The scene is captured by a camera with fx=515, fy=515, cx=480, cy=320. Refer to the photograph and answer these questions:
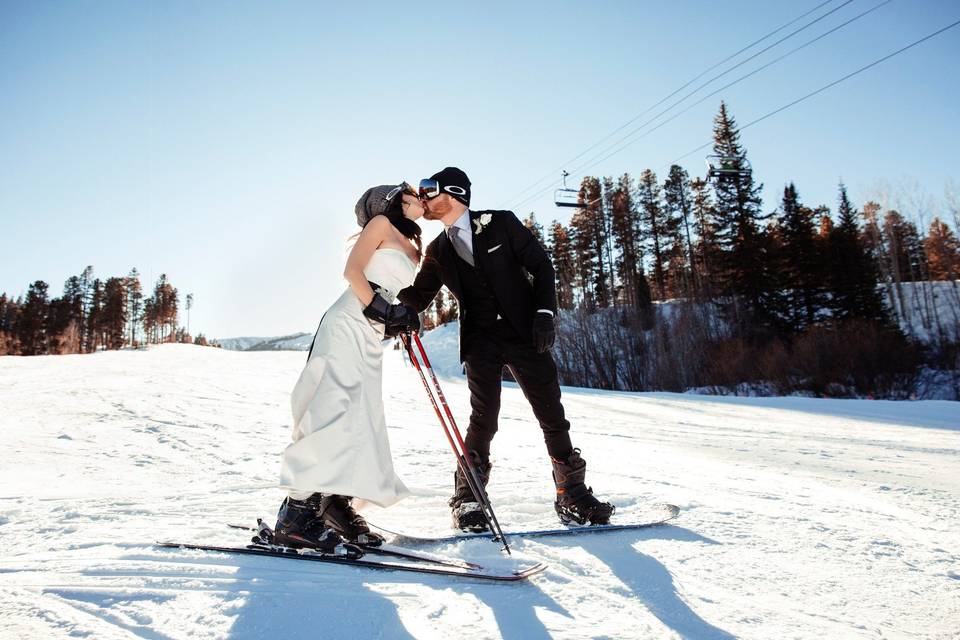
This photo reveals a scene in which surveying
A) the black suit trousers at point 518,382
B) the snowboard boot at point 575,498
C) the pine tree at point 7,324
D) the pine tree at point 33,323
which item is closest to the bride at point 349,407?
the black suit trousers at point 518,382

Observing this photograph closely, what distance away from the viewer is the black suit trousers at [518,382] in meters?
2.88

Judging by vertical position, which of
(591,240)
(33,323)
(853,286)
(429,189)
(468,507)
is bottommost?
(468,507)

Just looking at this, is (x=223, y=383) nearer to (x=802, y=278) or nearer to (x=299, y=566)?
(x=299, y=566)

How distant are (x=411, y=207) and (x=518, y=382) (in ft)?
3.73

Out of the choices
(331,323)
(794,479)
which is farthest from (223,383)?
(794,479)

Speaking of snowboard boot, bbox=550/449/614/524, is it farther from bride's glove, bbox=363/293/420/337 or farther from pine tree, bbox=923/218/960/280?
pine tree, bbox=923/218/960/280

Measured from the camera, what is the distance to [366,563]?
2111mm

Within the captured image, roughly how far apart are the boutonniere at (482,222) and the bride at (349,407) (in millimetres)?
509

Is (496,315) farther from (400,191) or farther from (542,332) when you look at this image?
(400,191)

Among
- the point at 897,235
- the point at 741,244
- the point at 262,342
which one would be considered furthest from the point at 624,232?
the point at 262,342

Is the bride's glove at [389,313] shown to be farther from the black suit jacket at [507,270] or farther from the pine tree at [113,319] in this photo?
the pine tree at [113,319]

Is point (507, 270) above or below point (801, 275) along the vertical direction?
below

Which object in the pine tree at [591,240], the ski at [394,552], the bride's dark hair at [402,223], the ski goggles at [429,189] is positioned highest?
the pine tree at [591,240]

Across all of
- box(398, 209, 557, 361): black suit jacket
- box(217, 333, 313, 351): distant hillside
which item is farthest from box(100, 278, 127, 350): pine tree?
box(398, 209, 557, 361): black suit jacket
